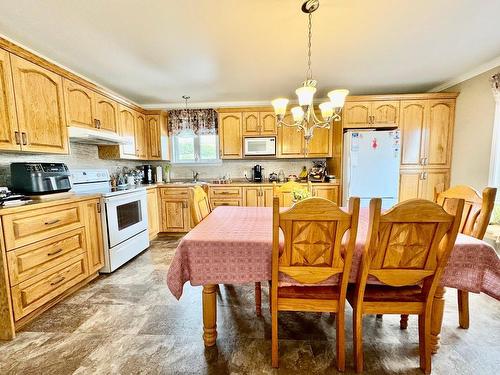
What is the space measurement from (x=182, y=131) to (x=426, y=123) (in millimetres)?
3962

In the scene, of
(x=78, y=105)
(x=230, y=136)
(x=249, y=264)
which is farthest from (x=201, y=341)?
(x=230, y=136)

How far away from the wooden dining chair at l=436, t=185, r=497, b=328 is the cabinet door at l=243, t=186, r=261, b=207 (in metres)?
2.34

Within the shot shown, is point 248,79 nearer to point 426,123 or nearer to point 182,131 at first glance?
point 182,131

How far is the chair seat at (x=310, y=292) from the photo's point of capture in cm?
122

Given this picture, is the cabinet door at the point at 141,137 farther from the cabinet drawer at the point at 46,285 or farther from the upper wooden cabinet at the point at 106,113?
the cabinet drawer at the point at 46,285

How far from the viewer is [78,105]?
244 centimetres

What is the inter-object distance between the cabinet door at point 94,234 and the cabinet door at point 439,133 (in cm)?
444

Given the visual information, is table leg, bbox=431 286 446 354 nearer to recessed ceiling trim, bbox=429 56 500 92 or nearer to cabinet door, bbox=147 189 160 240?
recessed ceiling trim, bbox=429 56 500 92

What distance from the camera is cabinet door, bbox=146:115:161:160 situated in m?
3.85

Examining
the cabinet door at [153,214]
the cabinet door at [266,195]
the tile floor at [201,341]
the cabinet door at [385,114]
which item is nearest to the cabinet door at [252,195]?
the cabinet door at [266,195]

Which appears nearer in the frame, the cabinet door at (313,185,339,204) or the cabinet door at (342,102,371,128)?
the cabinet door at (342,102,371,128)

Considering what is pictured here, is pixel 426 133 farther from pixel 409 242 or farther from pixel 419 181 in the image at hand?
pixel 409 242

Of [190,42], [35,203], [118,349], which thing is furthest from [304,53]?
[118,349]

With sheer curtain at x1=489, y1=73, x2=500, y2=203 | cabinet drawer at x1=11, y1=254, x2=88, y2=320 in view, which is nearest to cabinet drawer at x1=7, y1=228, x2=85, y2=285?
cabinet drawer at x1=11, y1=254, x2=88, y2=320
